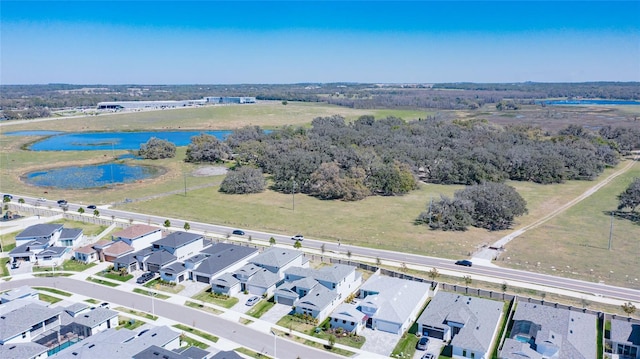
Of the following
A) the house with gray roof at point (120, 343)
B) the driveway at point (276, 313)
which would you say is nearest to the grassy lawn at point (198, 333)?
the house with gray roof at point (120, 343)

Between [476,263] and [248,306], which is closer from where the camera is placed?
[248,306]

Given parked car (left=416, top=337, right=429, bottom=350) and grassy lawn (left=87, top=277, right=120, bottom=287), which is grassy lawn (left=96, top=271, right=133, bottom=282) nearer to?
grassy lawn (left=87, top=277, right=120, bottom=287)

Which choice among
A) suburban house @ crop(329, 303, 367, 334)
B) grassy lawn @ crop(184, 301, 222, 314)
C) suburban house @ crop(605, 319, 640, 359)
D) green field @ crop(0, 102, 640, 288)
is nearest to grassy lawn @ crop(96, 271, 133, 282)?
grassy lawn @ crop(184, 301, 222, 314)

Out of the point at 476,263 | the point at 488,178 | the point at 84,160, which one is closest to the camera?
the point at 476,263

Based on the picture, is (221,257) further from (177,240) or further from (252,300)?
(252,300)

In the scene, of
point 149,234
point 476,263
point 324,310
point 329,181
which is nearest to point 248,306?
point 324,310

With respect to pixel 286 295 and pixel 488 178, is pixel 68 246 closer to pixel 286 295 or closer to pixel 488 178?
pixel 286 295

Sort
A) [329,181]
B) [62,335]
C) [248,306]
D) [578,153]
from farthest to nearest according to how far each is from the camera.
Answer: [578,153]
[329,181]
[248,306]
[62,335]
